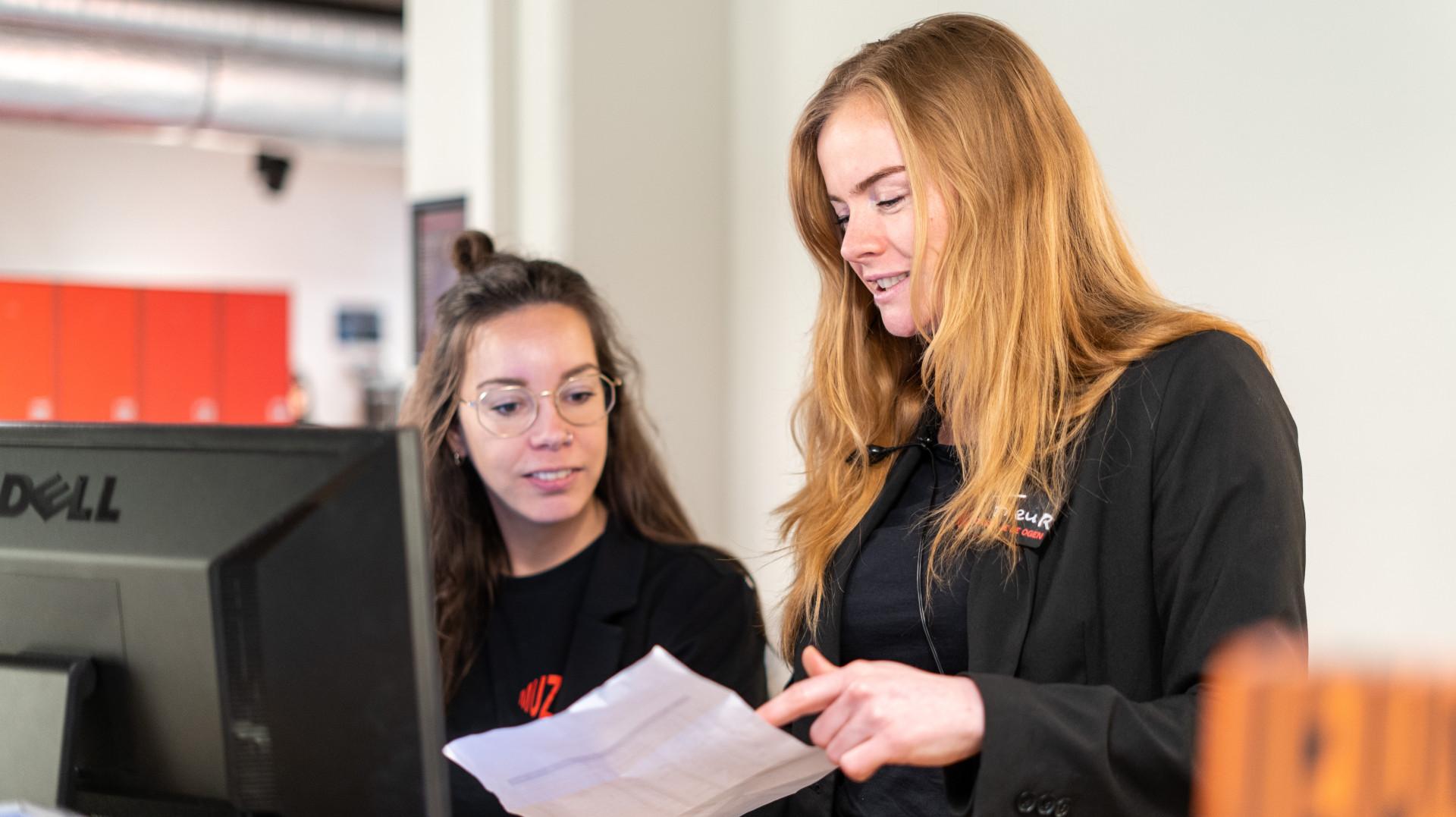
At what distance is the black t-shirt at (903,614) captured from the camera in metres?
1.24

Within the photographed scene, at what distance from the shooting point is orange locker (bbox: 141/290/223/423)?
23.2 feet

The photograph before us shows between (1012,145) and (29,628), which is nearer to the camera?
(29,628)

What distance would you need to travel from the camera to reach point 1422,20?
5.45ft

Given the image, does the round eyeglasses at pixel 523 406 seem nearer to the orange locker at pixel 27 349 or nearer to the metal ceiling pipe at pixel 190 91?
the metal ceiling pipe at pixel 190 91

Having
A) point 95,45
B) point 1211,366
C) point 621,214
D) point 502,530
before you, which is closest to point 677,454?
point 621,214

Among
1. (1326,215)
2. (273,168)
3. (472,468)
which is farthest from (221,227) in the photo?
(1326,215)

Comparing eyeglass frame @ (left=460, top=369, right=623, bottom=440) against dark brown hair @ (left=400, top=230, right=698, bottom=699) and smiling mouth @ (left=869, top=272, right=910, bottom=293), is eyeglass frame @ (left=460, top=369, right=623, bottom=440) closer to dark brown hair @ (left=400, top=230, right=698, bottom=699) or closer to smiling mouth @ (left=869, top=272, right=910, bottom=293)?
dark brown hair @ (left=400, top=230, right=698, bottom=699)

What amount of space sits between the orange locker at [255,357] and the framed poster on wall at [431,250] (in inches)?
155

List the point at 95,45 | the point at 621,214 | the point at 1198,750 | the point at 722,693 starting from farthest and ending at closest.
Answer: the point at 95,45 < the point at 621,214 < the point at 1198,750 < the point at 722,693

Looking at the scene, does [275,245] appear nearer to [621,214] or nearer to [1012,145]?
[621,214]

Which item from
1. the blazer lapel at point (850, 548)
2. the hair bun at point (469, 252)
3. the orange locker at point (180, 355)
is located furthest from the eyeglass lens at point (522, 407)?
the orange locker at point (180, 355)

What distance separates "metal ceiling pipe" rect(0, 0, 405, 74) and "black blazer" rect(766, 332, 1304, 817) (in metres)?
4.65

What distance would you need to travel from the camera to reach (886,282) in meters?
1.38

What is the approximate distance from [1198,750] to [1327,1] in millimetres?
1284
